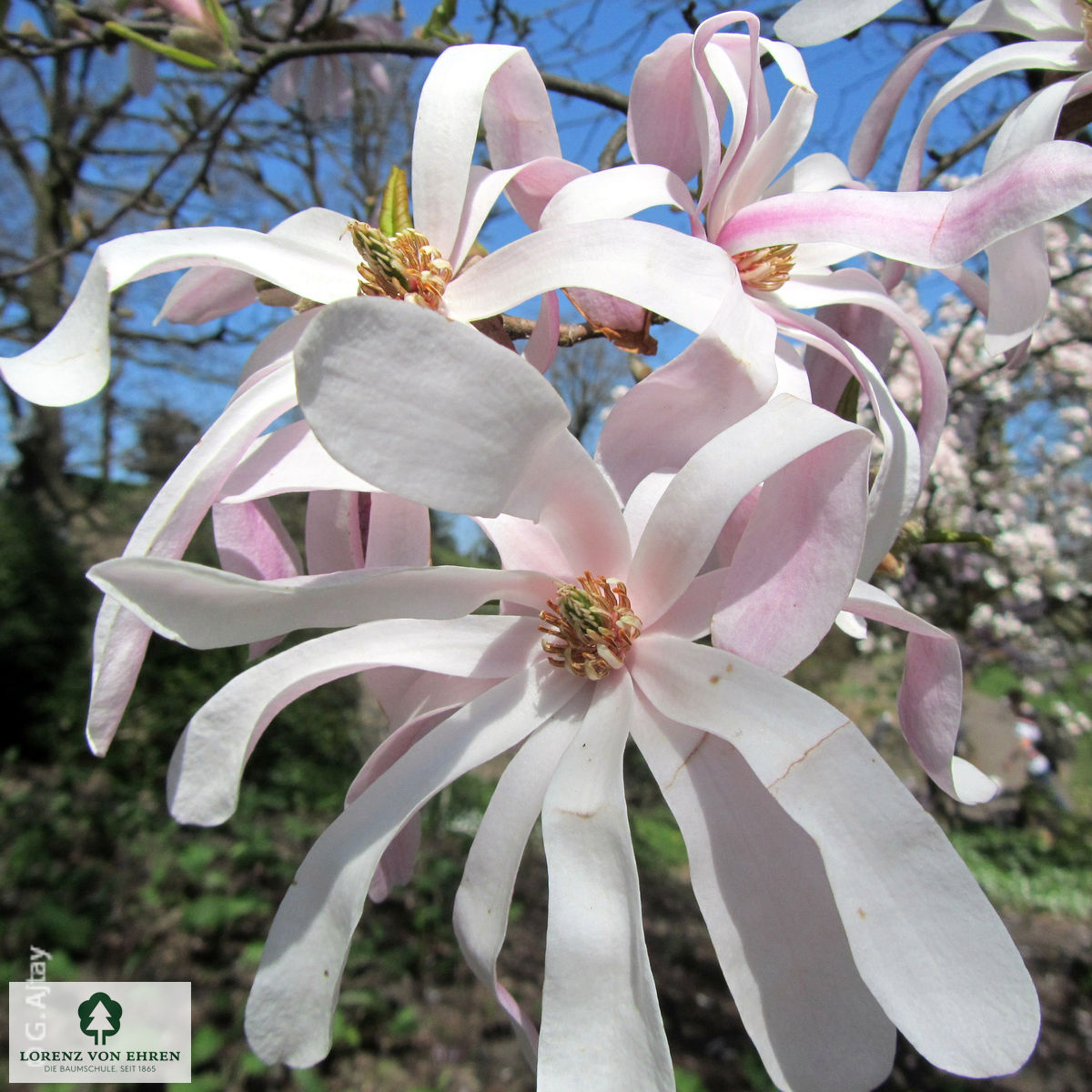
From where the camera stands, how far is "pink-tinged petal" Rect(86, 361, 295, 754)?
0.41 metres

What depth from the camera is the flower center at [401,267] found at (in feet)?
1.51

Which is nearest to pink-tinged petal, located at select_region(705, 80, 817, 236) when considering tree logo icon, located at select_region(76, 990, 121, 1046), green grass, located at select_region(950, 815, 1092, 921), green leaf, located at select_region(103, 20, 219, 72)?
green leaf, located at select_region(103, 20, 219, 72)

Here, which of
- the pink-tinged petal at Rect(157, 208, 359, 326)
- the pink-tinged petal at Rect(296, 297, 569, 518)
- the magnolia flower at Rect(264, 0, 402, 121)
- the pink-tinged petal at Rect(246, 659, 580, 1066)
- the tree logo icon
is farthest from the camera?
the tree logo icon

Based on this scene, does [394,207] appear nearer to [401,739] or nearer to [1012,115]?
[401,739]

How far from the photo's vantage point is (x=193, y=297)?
0.60m

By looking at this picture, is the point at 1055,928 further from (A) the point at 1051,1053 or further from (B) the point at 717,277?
(B) the point at 717,277

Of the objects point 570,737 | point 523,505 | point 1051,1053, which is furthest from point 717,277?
point 1051,1053

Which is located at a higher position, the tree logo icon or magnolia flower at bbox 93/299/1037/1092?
magnolia flower at bbox 93/299/1037/1092

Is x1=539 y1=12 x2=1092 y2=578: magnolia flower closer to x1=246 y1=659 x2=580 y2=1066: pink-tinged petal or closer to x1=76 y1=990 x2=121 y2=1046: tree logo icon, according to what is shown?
x1=246 y1=659 x2=580 y2=1066: pink-tinged petal

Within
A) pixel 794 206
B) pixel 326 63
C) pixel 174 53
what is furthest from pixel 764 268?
pixel 326 63

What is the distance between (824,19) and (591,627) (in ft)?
1.60

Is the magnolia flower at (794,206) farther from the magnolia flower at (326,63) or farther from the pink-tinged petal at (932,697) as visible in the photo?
the magnolia flower at (326,63)

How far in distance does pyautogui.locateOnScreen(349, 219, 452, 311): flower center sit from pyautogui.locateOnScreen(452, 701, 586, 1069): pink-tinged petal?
25 centimetres

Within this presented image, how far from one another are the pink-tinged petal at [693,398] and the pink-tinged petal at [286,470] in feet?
0.42
